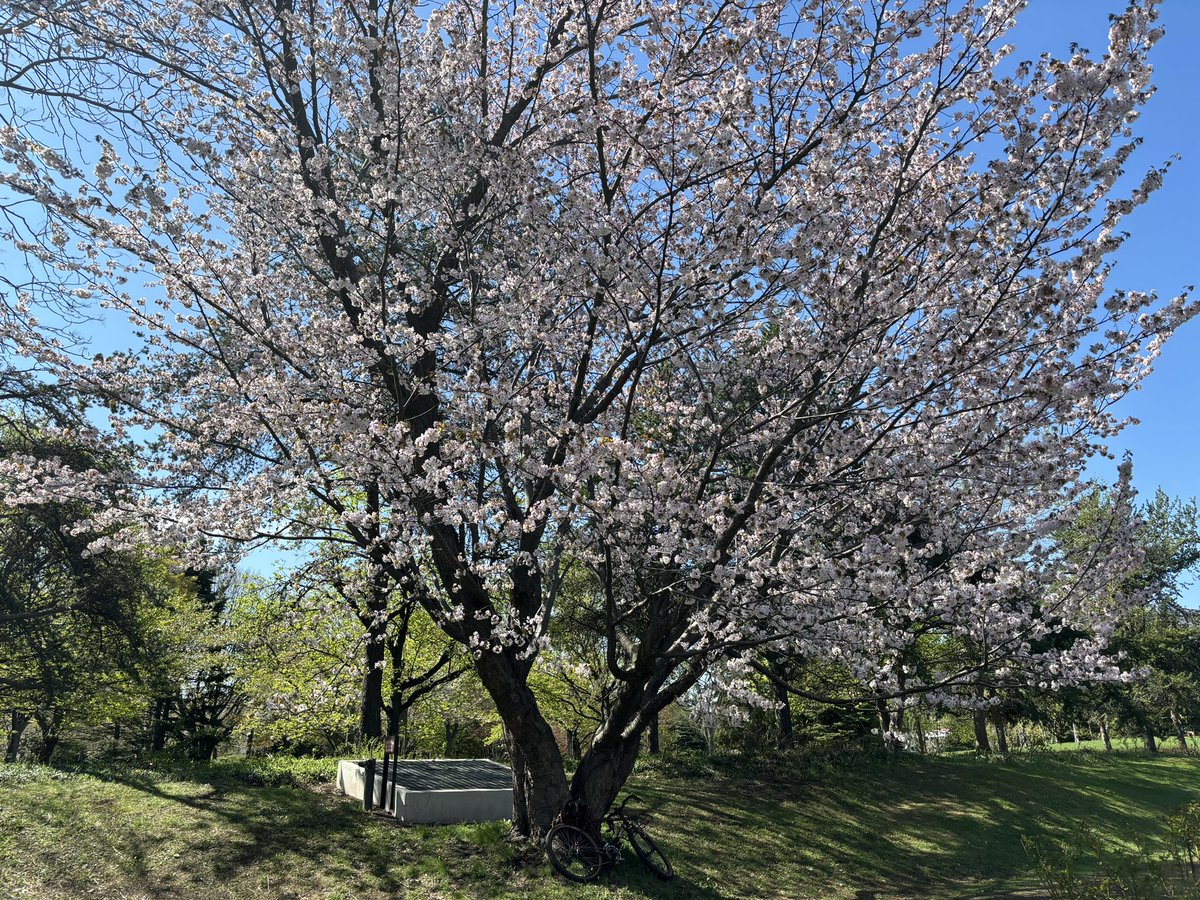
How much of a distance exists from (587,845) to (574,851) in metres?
0.17

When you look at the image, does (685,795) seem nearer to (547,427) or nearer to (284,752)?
(547,427)

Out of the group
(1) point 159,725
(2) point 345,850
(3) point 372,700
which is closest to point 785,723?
(3) point 372,700

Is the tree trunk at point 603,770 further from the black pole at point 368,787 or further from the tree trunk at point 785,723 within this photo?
the tree trunk at point 785,723

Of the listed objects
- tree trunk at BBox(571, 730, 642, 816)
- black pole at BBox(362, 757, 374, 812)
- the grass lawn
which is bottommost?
the grass lawn

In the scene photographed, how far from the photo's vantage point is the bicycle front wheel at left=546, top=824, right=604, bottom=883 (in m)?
8.70

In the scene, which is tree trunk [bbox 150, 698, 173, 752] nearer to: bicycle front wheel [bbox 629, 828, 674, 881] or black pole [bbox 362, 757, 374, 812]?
black pole [bbox 362, 757, 374, 812]

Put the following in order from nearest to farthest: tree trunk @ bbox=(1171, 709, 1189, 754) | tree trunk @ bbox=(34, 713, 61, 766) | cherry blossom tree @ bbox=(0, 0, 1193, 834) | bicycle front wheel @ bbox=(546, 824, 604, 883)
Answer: cherry blossom tree @ bbox=(0, 0, 1193, 834) < bicycle front wheel @ bbox=(546, 824, 604, 883) < tree trunk @ bbox=(34, 713, 61, 766) < tree trunk @ bbox=(1171, 709, 1189, 754)

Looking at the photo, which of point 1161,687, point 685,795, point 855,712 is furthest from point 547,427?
point 1161,687

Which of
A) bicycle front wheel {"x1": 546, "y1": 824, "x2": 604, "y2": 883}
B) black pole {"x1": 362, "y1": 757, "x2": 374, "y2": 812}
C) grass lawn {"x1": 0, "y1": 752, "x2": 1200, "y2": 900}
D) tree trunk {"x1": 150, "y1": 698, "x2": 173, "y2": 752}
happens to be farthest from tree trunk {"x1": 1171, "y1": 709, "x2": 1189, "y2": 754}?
tree trunk {"x1": 150, "y1": 698, "x2": 173, "y2": 752}

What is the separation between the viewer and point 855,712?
2120 centimetres

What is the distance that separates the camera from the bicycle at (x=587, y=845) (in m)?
8.72

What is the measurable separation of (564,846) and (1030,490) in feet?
21.6

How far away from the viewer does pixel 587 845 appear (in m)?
8.85

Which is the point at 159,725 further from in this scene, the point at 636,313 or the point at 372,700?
the point at 636,313
